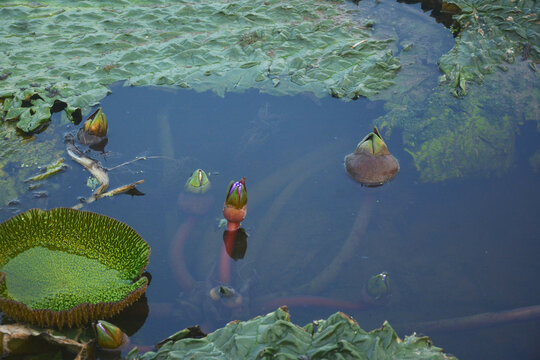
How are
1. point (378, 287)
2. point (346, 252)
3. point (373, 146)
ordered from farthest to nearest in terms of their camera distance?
point (373, 146) → point (346, 252) → point (378, 287)

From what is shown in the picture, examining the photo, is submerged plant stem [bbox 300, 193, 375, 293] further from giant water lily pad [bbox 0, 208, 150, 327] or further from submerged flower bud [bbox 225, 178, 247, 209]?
giant water lily pad [bbox 0, 208, 150, 327]

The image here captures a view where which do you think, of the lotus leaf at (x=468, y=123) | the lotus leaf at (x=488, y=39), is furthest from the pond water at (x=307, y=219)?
the lotus leaf at (x=488, y=39)

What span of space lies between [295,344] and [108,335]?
3.71ft

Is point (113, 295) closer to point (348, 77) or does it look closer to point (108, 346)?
point (108, 346)

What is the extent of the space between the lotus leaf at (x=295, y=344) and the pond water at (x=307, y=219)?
54 centimetres

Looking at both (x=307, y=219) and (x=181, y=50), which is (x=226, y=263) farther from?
(x=181, y=50)

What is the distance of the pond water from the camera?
335cm

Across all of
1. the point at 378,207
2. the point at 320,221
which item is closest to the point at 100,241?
the point at 320,221

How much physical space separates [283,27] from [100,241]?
3.58 metres

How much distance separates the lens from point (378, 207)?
4.08 metres

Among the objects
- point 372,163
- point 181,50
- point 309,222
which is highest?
point 181,50

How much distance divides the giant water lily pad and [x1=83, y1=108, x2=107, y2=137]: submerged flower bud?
1.41m

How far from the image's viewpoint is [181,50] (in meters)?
5.50

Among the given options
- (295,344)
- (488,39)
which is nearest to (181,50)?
(488,39)
